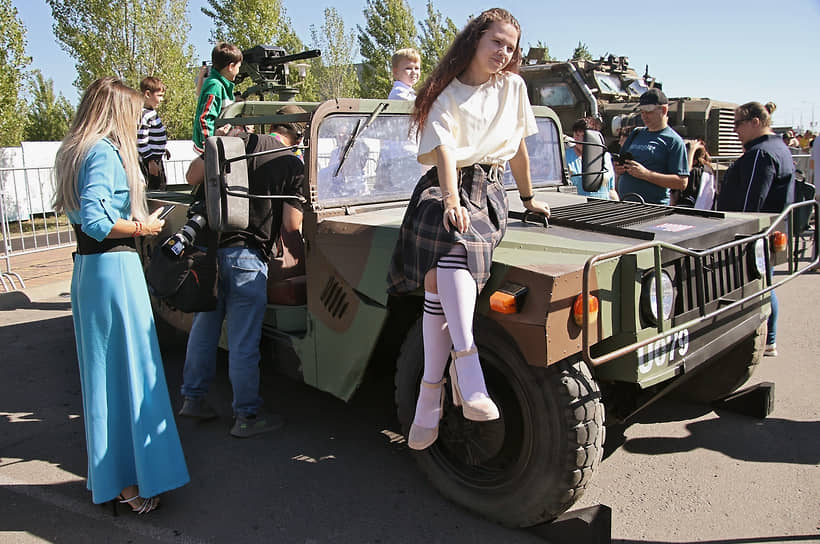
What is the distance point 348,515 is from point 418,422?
63cm

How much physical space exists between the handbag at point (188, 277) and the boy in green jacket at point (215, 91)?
5.48 feet

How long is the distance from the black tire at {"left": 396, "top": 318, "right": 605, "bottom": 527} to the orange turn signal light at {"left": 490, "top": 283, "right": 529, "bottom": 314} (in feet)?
0.72

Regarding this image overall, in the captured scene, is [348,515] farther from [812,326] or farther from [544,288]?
[812,326]

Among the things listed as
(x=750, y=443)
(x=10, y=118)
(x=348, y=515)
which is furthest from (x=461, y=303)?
(x=10, y=118)

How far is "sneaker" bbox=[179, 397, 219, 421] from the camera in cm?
397

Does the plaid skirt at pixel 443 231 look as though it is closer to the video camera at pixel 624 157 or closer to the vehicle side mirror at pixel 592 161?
the vehicle side mirror at pixel 592 161

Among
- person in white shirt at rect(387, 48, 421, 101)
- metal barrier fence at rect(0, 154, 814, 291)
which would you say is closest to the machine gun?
person in white shirt at rect(387, 48, 421, 101)

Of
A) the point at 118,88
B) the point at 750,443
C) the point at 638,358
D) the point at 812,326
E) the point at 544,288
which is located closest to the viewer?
the point at 544,288

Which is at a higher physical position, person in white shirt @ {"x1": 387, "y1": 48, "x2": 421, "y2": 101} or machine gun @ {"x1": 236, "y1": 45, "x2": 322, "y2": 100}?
machine gun @ {"x1": 236, "y1": 45, "x2": 322, "y2": 100}

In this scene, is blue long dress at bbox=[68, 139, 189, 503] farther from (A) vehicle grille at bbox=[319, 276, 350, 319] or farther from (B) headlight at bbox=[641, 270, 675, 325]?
(B) headlight at bbox=[641, 270, 675, 325]

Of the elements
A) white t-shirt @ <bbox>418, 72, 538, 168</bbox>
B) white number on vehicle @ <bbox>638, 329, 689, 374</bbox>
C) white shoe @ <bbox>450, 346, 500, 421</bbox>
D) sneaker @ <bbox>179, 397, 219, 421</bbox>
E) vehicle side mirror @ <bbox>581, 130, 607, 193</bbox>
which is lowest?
sneaker @ <bbox>179, 397, 219, 421</bbox>

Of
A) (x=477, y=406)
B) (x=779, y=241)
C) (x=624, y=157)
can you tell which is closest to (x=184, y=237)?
(x=477, y=406)

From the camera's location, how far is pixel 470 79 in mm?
2686

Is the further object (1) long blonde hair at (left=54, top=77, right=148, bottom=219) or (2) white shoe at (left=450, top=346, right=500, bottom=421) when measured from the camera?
(1) long blonde hair at (left=54, top=77, right=148, bottom=219)
